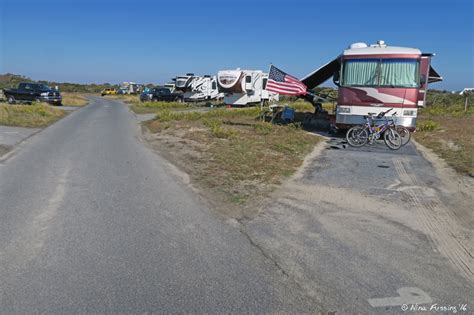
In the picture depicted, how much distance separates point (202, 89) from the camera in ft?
123

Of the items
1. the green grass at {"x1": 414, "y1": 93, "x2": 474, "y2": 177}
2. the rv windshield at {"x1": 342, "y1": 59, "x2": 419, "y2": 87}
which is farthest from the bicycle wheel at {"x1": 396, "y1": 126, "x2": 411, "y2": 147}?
the rv windshield at {"x1": 342, "y1": 59, "x2": 419, "y2": 87}

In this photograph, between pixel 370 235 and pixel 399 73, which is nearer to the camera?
pixel 370 235

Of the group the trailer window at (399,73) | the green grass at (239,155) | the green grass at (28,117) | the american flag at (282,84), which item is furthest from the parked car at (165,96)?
the trailer window at (399,73)

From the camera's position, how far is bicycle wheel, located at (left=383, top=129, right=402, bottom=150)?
1165 centimetres

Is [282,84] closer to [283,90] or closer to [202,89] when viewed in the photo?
[283,90]

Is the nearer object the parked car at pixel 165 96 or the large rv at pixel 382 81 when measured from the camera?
the large rv at pixel 382 81

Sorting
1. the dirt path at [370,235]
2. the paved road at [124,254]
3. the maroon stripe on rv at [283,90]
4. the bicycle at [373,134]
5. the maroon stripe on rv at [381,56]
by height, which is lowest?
the paved road at [124,254]

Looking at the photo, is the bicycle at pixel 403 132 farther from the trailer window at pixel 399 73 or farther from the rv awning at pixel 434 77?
the rv awning at pixel 434 77

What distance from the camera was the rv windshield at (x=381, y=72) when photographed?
12383mm

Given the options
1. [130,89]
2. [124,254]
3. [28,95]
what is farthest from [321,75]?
[130,89]

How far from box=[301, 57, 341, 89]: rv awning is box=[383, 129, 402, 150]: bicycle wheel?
18.5 ft

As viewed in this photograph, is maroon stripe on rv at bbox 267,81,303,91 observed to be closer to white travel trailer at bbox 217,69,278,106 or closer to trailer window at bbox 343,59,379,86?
trailer window at bbox 343,59,379,86

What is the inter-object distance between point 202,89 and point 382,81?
26416 mm

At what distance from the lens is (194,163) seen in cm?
931
